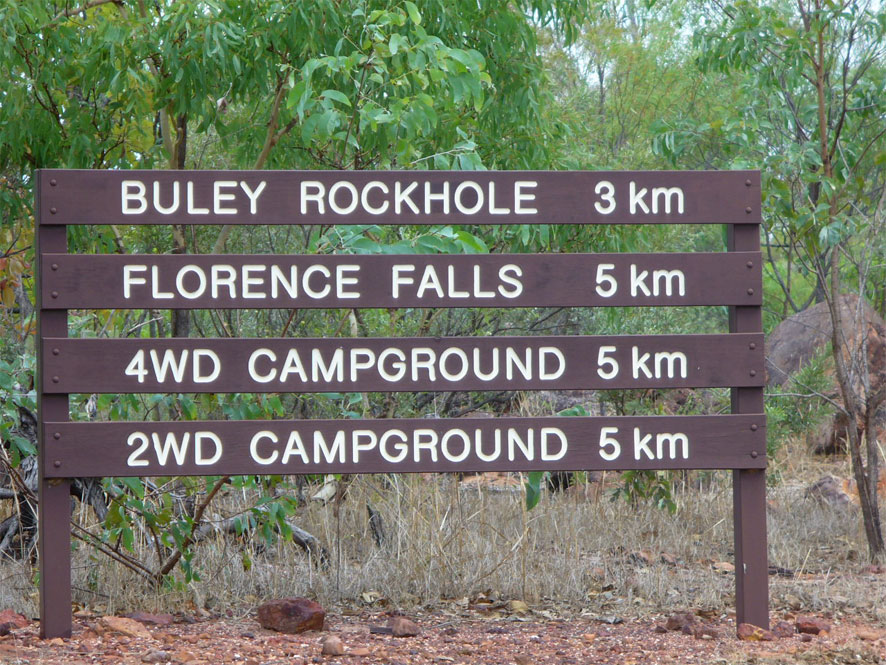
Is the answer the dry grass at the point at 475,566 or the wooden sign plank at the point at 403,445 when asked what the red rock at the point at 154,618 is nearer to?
the dry grass at the point at 475,566

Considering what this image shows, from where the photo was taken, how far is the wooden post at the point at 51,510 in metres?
4.29

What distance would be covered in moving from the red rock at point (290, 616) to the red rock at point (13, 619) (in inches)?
41.7

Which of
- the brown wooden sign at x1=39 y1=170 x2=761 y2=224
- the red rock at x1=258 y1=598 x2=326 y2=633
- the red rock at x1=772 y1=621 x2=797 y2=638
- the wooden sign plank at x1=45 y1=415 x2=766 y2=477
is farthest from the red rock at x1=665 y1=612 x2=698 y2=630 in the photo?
the brown wooden sign at x1=39 y1=170 x2=761 y2=224

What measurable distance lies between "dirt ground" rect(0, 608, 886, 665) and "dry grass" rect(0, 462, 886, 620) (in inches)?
13.2

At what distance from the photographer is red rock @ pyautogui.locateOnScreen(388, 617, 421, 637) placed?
15.1 ft

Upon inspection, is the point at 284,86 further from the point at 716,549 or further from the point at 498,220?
the point at 716,549

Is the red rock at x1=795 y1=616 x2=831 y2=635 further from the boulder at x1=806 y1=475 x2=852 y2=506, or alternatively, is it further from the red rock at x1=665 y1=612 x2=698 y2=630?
the boulder at x1=806 y1=475 x2=852 y2=506

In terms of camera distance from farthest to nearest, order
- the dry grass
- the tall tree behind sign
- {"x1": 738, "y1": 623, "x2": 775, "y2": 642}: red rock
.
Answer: the dry grass, the tall tree behind sign, {"x1": 738, "y1": 623, "x2": 775, "y2": 642}: red rock

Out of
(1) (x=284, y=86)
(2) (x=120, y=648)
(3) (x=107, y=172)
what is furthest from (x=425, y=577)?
(1) (x=284, y=86)

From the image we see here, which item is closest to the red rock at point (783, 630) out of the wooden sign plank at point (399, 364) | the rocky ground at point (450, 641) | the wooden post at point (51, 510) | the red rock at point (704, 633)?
the rocky ground at point (450, 641)

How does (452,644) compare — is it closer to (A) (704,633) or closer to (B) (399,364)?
(A) (704,633)

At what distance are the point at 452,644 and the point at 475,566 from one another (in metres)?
1.12

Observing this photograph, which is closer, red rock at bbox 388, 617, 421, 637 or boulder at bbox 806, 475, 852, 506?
red rock at bbox 388, 617, 421, 637

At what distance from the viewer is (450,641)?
177 inches
